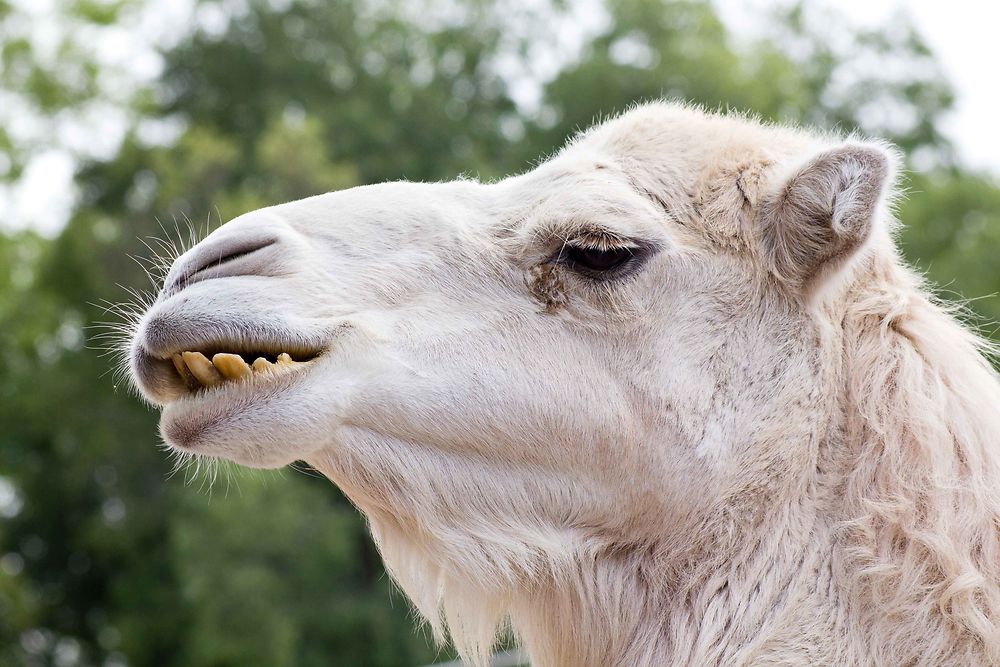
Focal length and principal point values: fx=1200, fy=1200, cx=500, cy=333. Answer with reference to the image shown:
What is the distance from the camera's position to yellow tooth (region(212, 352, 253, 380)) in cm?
299

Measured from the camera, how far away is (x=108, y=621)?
99.6 ft

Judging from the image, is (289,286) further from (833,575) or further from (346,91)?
(346,91)

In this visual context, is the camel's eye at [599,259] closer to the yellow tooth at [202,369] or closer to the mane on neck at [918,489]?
the mane on neck at [918,489]

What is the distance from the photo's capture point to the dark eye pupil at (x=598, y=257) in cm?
332

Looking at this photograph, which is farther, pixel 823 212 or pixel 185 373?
pixel 823 212

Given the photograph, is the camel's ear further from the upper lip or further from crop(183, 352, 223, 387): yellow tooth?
crop(183, 352, 223, 387): yellow tooth

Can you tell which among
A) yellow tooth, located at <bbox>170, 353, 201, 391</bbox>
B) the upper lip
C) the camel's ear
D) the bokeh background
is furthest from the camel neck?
the bokeh background

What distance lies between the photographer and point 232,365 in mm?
3004

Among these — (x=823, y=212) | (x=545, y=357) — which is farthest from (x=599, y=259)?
(x=823, y=212)

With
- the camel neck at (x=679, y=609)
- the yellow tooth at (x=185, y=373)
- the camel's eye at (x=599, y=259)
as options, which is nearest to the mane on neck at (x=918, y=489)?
the camel neck at (x=679, y=609)

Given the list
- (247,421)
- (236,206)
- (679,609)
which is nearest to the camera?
(247,421)

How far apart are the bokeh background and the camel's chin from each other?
18187 millimetres

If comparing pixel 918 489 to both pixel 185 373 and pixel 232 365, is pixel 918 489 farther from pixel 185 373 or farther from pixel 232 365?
pixel 185 373

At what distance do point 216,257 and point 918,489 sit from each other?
192 cm
